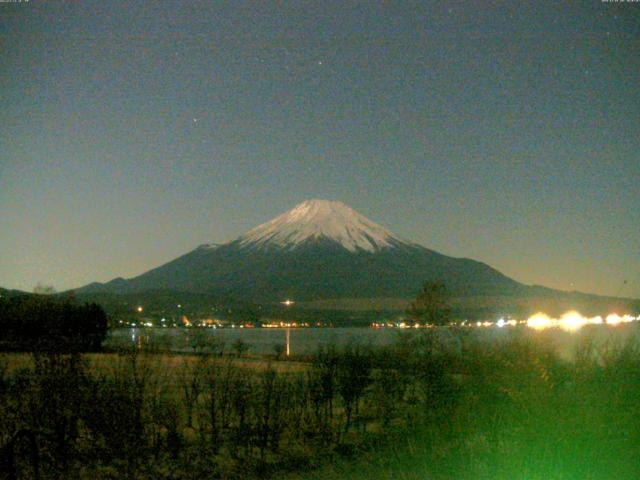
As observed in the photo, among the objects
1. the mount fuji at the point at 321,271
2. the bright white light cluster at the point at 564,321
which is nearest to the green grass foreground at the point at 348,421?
the bright white light cluster at the point at 564,321

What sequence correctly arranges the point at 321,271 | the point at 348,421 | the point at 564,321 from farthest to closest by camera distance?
the point at 321,271 → the point at 564,321 → the point at 348,421

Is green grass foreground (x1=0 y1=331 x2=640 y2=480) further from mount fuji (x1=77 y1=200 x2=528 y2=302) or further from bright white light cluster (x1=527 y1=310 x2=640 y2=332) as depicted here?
mount fuji (x1=77 y1=200 x2=528 y2=302)

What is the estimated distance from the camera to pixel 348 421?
506 inches

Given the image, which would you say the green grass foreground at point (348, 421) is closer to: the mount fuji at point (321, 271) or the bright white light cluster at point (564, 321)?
the bright white light cluster at point (564, 321)

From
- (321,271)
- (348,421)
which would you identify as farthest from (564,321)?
(321,271)

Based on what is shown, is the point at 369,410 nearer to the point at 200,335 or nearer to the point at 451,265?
the point at 200,335

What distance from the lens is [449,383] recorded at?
10.8 m

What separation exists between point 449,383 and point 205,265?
571 feet

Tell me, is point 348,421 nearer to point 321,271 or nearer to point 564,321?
point 564,321

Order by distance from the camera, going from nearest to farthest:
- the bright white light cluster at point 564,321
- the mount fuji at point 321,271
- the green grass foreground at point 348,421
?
the green grass foreground at point 348,421
the bright white light cluster at point 564,321
the mount fuji at point 321,271

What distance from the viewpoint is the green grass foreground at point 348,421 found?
6.61m

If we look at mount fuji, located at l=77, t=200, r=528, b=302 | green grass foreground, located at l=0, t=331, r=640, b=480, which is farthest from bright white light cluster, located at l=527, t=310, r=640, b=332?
mount fuji, located at l=77, t=200, r=528, b=302

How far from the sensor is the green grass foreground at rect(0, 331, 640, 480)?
661cm

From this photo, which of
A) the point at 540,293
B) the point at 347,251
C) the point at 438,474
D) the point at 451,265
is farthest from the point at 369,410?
the point at 347,251
